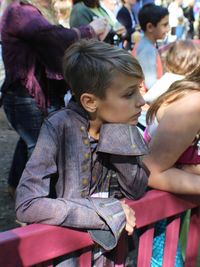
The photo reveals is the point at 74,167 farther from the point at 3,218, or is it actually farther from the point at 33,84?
the point at 3,218

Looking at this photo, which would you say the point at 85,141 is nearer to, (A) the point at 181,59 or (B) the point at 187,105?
(B) the point at 187,105

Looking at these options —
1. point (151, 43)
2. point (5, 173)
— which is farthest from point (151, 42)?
point (5, 173)

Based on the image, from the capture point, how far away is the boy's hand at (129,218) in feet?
4.45

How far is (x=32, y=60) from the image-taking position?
2.65 metres

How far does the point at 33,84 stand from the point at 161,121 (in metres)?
1.21

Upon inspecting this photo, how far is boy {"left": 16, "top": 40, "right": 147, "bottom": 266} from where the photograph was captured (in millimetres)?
1306

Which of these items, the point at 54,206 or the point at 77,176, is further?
the point at 77,176

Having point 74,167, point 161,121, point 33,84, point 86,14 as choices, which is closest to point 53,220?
point 74,167

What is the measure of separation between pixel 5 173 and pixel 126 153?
287 cm

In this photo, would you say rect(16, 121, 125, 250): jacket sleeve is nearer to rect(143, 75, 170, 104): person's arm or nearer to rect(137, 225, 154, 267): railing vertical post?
rect(137, 225, 154, 267): railing vertical post

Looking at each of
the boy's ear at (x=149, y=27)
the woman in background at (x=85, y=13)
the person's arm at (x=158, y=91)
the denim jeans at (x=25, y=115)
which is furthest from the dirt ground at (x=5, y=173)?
the boy's ear at (x=149, y=27)

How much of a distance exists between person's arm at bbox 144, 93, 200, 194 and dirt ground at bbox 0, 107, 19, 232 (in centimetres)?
170

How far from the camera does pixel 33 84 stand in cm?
267

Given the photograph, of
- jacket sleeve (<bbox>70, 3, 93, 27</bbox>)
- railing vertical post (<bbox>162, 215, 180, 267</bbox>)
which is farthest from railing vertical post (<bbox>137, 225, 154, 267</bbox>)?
jacket sleeve (<bbox>70, 3, 93, 27</bbox>)
